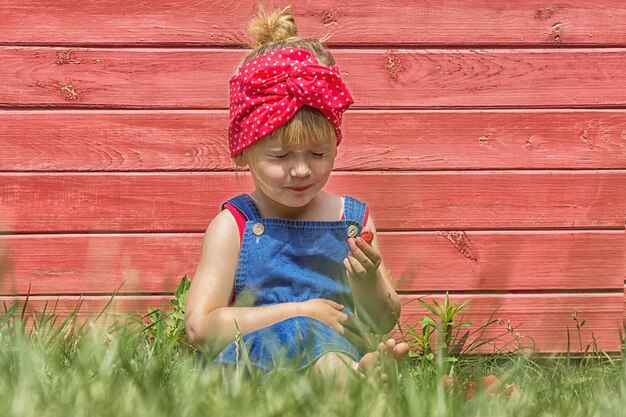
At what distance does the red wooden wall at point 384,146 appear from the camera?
4.04 m

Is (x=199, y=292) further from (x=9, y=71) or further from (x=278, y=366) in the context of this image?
(x=9, y=71)

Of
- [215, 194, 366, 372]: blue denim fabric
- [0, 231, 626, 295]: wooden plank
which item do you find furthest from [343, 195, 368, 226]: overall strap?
[0, 231, 626, 295]: wooden plank

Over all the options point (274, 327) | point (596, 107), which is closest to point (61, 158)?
point (274, 327)

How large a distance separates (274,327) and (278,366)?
735mm

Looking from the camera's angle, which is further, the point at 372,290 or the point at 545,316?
the point at 545,316

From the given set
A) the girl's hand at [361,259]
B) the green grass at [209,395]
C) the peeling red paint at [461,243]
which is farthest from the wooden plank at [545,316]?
the green grass at [209,395]

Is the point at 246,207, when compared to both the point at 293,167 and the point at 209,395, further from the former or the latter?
the point at 209,395

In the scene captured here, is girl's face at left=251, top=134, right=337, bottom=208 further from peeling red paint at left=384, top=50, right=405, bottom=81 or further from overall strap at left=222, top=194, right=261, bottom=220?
peeling red paint at left=384, top=50, right=405, bottom=81

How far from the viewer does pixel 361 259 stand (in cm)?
310

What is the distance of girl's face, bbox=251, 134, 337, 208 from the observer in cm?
322

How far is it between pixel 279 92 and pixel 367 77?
959 millimetres

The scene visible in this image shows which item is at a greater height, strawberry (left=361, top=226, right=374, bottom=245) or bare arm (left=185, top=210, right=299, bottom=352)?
strawberry (left=361, top=226, right=374, bottom=245)

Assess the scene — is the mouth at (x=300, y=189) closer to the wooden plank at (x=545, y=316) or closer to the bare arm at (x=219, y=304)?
the bare arm at (x=219, y=304)

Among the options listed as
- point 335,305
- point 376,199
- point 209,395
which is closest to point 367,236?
point 335,305
